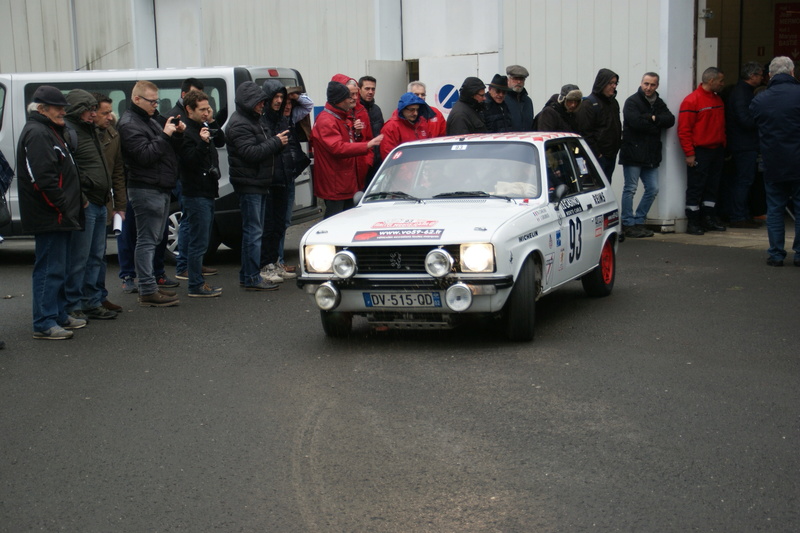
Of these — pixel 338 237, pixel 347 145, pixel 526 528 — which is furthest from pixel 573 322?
pixel 526 528

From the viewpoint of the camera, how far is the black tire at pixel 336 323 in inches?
305

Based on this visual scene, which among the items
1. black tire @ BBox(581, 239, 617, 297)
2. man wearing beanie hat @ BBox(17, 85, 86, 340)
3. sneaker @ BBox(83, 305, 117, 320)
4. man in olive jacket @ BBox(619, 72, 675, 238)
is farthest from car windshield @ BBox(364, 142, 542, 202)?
man in olive jacket @ BBox(619, 72, 675, 238)

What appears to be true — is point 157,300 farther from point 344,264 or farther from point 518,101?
point 518,101

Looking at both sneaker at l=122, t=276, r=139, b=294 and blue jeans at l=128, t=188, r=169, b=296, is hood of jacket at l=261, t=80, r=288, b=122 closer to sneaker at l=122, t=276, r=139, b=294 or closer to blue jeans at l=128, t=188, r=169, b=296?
blue jeans at l=128, t=188, r=169, b=296

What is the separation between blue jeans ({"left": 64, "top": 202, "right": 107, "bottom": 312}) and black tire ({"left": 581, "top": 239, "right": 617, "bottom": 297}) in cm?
427

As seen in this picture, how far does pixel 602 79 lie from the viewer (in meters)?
13.0

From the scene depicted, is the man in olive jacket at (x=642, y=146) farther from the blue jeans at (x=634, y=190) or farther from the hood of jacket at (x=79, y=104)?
the hood of jacket at (x=79, y=104)

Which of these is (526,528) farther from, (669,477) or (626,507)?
(669,477)

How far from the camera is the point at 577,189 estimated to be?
349 inches

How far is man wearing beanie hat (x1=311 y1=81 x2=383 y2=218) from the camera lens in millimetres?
10570

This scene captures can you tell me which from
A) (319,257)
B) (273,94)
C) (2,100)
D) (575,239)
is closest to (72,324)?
(319,257)

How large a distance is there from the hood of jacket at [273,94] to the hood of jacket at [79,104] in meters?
2.10

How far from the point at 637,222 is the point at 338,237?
731 centimetres

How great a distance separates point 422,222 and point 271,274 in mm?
3541
